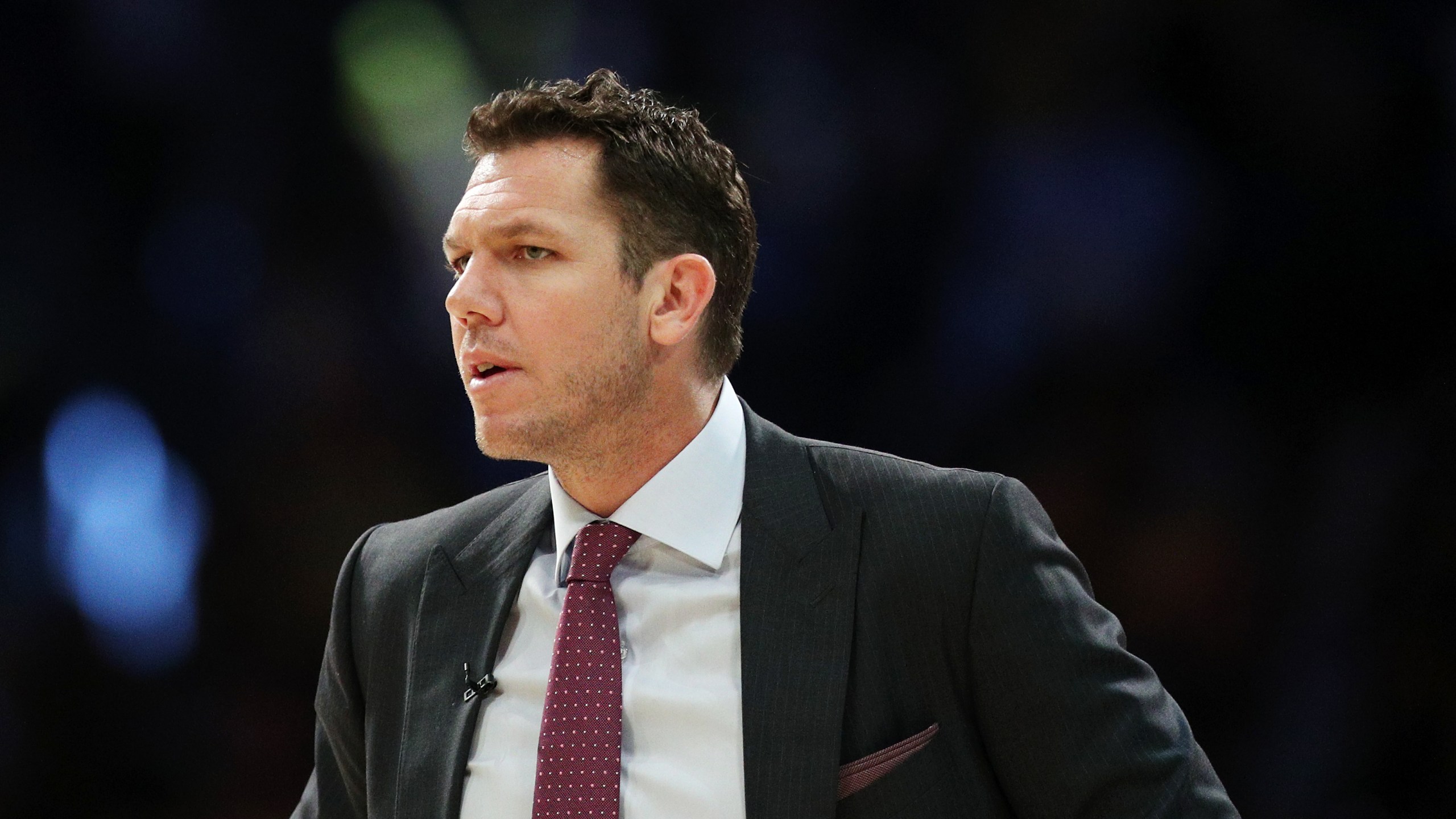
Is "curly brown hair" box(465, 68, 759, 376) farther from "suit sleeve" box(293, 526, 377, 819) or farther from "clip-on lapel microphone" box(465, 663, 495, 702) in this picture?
"suit sleeve" box(293, 526, 377, 819)

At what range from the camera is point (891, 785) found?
159 centimetres

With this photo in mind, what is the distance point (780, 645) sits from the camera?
164 centimetres

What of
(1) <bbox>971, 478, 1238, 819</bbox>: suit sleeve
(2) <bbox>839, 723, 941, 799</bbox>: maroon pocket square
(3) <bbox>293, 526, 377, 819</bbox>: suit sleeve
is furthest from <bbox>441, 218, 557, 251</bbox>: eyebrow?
(2) <bbox>839, 723, 941, 799</bbox>: maroon pocket square

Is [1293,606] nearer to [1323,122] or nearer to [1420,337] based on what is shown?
[1420,337]

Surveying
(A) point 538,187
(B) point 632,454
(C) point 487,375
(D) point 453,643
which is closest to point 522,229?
(A) point 538,187

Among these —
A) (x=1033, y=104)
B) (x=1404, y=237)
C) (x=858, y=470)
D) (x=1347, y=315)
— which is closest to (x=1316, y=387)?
(x=1347, y=315)

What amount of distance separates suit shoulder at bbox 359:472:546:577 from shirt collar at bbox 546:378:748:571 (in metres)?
0.15

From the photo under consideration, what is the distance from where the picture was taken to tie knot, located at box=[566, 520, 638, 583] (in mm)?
1765

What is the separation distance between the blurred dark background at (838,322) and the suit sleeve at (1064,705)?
31.5 inches

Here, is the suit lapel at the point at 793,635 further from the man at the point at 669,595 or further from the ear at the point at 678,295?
the ear at the point at 678,295

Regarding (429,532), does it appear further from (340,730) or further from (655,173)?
(655,173)

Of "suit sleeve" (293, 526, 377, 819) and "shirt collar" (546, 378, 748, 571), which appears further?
"suit sleeve" (293, 526, 377, 819)

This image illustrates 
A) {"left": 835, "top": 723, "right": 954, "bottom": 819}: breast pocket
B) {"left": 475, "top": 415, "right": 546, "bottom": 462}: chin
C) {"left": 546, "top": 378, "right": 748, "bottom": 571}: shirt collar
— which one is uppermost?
{"left": 475, "top": 415, "right": 546, "bottom": 462}: chin

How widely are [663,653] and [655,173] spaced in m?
0.71
